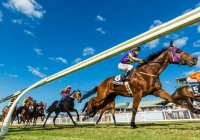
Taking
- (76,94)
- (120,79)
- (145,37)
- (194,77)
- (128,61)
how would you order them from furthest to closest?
(76,94) → (194,77) → (128,61) → (120,79) → (145,37)

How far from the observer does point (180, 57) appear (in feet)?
30.0

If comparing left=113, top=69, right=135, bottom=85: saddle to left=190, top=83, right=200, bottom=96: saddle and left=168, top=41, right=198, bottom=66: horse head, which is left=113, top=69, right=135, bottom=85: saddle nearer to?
left=168, top=41, right=198, bottom=66: horse head

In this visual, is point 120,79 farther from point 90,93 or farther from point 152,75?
point 90,93

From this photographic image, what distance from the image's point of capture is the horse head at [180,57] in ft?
29.6

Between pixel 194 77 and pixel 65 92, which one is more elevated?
pixel 65 92

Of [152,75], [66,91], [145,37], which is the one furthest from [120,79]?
[66,91]

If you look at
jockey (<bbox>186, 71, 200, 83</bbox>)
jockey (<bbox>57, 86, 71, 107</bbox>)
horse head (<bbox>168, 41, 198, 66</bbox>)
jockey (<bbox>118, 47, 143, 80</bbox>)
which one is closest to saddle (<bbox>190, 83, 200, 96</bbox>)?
jockey (<bbox>186, 71, 200, 83</bbox>)

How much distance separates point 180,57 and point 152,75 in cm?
132

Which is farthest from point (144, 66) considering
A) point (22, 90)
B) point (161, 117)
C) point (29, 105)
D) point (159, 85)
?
point (29, 105)

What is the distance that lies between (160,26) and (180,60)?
675 cm

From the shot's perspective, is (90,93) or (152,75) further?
(90,93)

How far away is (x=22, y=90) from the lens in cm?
575

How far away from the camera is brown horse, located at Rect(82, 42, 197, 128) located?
9.03 meters

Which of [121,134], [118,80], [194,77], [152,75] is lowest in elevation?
[121,134]
